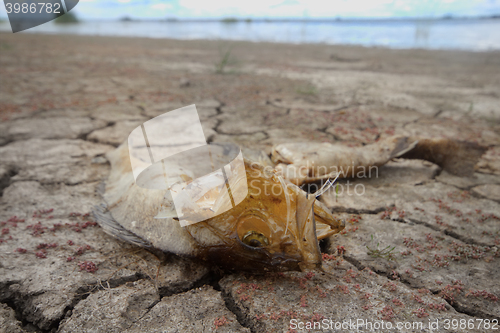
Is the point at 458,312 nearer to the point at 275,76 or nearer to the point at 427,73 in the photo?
the point at 275,76

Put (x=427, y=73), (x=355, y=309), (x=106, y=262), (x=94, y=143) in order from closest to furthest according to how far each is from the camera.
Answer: (x=355, y=309)
(x=106, y=262)
(x=94, y=143)
(x=427, y=73)

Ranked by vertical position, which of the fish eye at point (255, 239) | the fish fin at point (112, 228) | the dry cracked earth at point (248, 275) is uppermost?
the fish eye at point (255, 239)

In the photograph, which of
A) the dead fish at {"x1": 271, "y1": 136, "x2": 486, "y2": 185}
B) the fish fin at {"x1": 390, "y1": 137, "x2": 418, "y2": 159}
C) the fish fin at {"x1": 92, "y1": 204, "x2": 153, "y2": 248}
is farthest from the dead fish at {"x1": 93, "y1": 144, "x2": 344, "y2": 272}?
the fish fin at {"x1": 390, "y1": 137, "x2": 418, "y2": 159}

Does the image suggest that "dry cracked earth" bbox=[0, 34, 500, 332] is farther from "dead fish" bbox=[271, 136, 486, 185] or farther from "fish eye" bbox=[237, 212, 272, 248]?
"fish eye" bbox=[237, 212, 272, 248]

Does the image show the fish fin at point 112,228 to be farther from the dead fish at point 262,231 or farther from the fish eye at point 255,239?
the fish eye at point 255,239

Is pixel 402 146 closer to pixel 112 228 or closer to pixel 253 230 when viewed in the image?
pixel 253 230

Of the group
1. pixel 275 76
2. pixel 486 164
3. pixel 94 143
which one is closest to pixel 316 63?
pixel 275 76

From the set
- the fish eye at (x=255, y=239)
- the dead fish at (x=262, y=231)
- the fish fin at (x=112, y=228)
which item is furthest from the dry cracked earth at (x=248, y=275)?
the fish eye at (x=255, y=239)
